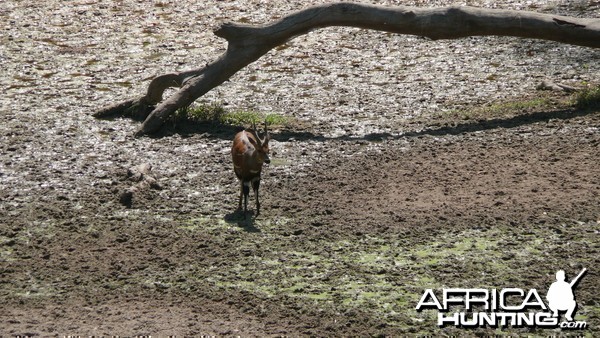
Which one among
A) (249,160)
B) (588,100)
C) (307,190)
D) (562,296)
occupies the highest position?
(588,100)

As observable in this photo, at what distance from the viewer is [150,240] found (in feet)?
29.8

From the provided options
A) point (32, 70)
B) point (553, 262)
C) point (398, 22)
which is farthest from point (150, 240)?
point (32, 70)

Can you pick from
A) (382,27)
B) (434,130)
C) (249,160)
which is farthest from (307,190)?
(382,27)

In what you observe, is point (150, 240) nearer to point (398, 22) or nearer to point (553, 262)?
point (553, 262)

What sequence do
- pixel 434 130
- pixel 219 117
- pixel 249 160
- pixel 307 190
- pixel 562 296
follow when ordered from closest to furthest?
pixel 562 296, pixel 249 160, pixel 307 190, pixel 434 130, pixel 219 117

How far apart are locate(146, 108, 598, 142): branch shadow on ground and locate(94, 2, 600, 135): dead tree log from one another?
0.58 metres

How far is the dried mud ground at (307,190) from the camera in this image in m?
7.87

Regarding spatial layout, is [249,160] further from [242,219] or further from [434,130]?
[434,130]

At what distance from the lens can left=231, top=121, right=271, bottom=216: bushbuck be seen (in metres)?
9.43

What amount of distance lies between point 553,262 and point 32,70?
8999 millimetres
